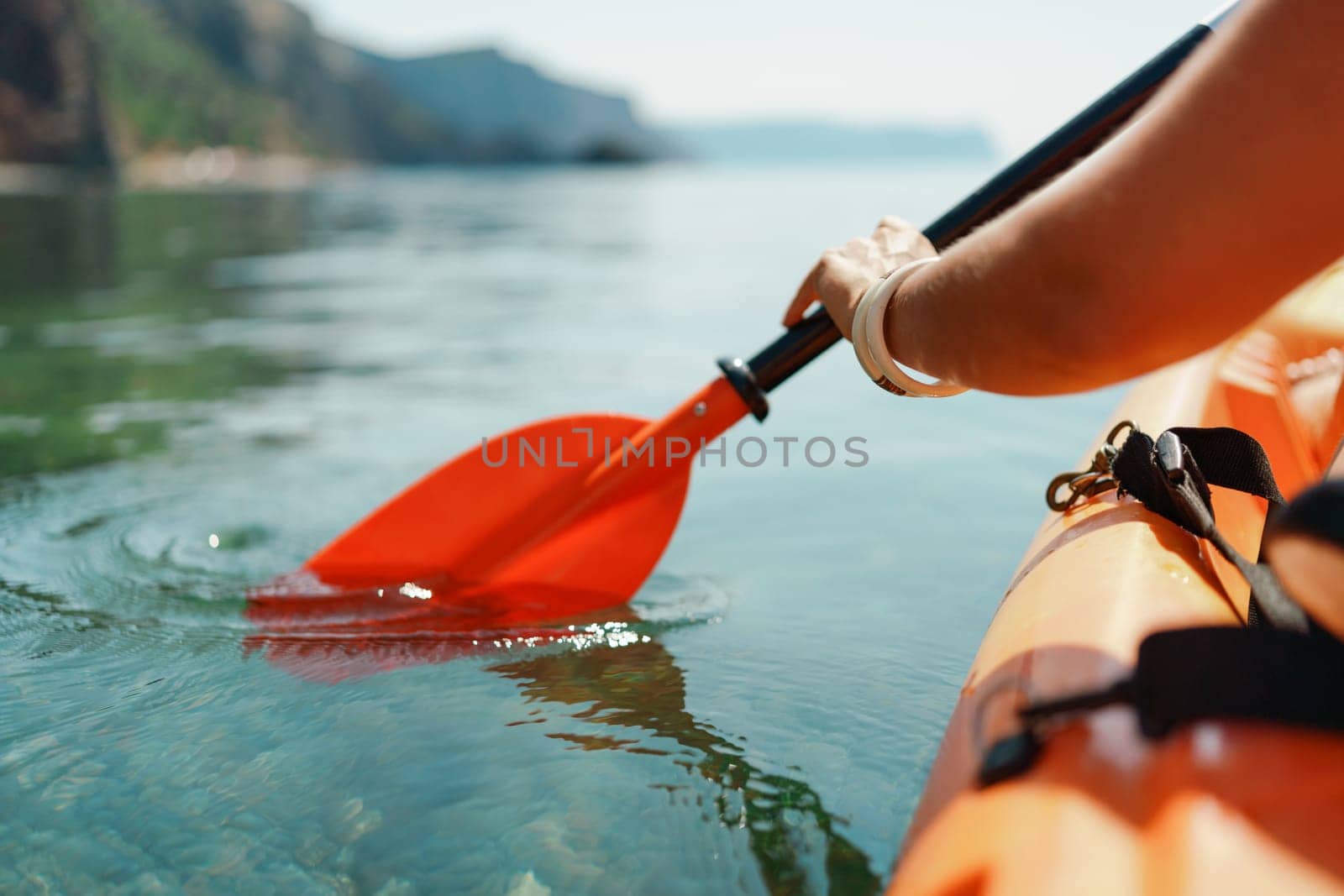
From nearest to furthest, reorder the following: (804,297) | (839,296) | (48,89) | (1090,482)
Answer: (839,296)
(1090,482)
(804,297)
(48,89)

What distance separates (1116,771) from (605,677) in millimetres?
1435

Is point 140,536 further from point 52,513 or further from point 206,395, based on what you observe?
point 206,395

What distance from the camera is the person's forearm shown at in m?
0.88

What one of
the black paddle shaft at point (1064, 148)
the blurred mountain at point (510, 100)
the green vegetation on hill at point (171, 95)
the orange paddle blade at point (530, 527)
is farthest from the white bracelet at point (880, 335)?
the blurred mountain at point (510, 100)

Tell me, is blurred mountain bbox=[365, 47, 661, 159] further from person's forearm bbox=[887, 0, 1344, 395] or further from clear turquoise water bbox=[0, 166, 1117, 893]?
person's forearm bbox=[887, 0, 1344, 395]

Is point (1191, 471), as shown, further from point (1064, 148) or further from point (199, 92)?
point (199, 92)

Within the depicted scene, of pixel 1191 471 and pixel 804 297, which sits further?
pixel 804 297

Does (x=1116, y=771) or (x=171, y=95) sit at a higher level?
(x=171, y=95)

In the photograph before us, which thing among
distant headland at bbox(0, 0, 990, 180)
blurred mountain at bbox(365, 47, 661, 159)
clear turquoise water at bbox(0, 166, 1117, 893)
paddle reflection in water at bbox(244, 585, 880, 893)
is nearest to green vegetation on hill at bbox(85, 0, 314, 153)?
distant headland at bbox(0, 0, 990, 180)

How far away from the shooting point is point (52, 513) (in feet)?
11.0

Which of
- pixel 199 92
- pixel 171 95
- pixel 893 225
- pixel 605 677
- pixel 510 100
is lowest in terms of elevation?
pixel 605 677

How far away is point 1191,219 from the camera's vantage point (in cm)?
93

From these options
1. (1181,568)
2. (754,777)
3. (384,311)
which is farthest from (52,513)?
(384,311)
